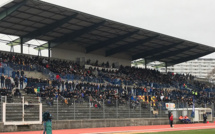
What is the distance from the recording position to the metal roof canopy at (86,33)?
44.0 m

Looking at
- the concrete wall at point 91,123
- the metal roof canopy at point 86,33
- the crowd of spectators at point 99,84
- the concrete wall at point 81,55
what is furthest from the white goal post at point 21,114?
the concrete wall at point 81,55

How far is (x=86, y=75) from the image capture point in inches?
2005

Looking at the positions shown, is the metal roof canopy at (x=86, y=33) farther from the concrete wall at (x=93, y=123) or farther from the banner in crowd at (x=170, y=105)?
the concrete wall at (x=93, y=123)

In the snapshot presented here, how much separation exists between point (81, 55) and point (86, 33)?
828 cm

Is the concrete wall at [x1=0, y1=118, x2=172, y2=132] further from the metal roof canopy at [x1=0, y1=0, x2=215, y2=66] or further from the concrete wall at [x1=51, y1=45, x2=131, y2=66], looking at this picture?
the concrete wall at [x1=51, y1=45, x2=131, y2=66]

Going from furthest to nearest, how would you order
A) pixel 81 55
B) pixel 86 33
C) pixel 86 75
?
1. pixel 81 55
2. pixel 86 33
3. pixel 86 75

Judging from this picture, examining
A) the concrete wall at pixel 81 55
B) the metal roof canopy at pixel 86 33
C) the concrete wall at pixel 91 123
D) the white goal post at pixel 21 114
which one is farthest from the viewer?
the concrete wall at pixel 81 55

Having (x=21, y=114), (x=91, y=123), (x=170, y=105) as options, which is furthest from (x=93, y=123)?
(x=170, y=105)

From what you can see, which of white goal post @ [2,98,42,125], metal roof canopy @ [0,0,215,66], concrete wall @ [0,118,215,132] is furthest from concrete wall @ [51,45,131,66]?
white goal post @ [2,98,42,125]

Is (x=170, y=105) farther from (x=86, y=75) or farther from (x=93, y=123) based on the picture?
(x=86, y=75)

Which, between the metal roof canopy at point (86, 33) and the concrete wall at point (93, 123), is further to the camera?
the metal roof canopy at point (86, 33)

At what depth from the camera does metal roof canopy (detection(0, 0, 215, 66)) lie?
144 feet

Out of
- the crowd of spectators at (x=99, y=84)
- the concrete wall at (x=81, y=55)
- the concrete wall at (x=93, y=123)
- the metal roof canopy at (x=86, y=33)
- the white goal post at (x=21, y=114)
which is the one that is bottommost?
the concrete wall at (x=93, y=123)

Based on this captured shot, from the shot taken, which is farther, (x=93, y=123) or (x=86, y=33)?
(x=86, y=33)
